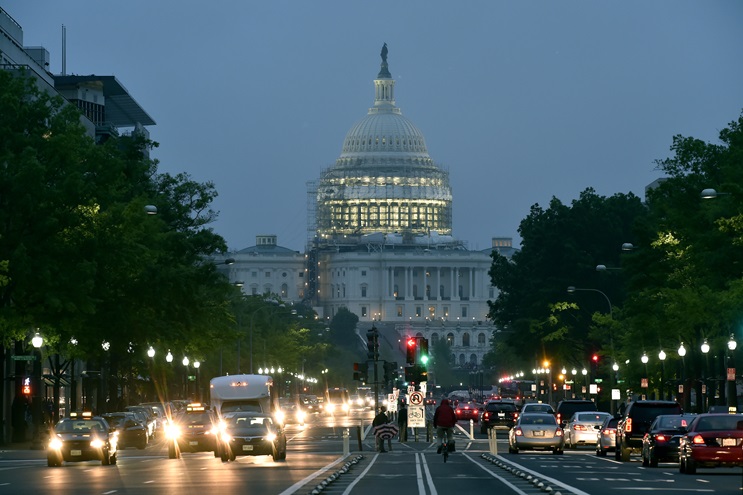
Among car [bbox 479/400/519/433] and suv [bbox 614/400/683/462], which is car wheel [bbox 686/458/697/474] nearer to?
suv [bbox 614/400/683/462]

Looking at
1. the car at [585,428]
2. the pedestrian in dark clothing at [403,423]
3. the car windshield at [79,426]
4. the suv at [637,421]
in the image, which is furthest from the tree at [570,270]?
the car windshield at [79,426]

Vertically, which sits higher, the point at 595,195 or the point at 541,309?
the point at 595,195

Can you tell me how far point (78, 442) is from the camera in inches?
2190

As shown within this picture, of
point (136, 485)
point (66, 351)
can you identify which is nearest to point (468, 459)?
point (136, 485)

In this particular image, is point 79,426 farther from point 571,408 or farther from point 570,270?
point 570,270

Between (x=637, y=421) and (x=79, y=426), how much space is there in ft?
55.7

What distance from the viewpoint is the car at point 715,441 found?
44.8m

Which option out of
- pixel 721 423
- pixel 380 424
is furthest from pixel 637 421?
pixel 380 424

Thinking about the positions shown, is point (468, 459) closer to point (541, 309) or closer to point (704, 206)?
point (704, 206)

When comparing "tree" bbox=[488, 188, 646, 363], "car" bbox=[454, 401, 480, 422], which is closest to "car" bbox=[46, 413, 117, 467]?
"car" bbox=[454, 401, 480, 422]

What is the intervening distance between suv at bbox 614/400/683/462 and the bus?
22.6 meters

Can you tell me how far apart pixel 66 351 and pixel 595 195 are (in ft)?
232

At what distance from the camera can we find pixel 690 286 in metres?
87.6

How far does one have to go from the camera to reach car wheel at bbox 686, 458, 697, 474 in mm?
45912
